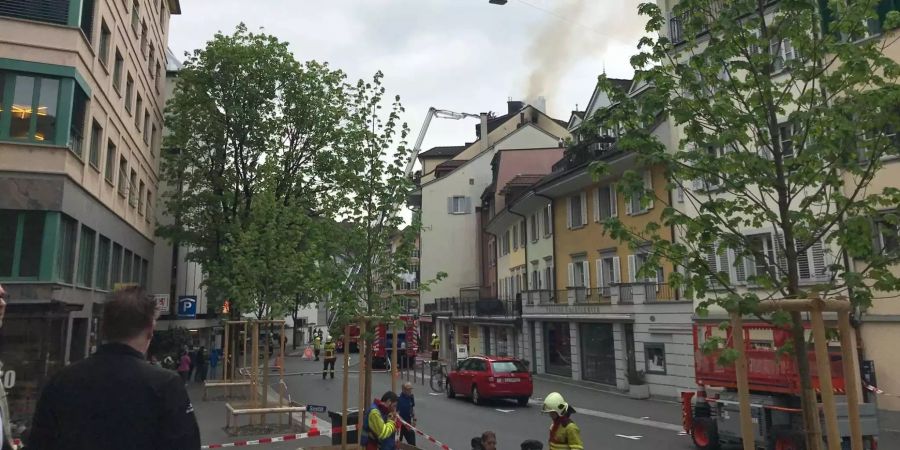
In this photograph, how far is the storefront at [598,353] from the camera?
2608cm

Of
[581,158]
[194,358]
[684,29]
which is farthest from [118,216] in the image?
[684,29]

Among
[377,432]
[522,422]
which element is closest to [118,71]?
[522,422]

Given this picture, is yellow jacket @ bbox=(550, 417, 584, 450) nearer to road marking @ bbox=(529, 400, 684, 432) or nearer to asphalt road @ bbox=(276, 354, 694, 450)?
asphalt road @ bbox=(276, 354, 694, 450)

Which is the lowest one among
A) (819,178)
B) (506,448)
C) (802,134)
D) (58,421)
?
(506,448)

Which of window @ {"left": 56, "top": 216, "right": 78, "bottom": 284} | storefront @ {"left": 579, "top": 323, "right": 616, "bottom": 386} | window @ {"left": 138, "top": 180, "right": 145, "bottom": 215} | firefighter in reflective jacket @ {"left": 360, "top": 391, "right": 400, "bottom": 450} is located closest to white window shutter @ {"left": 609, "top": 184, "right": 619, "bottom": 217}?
storefront @ {"left": 579, "top": 323, "right": 616, "bottom": 386}

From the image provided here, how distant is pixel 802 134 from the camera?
5.29 metres

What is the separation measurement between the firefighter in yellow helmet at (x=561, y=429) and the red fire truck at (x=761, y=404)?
4.22 metres

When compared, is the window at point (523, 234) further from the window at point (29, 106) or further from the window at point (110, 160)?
the window at point (29, 106)

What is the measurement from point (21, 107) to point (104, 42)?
5287mm

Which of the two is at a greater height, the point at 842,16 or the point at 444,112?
the point at 444,112

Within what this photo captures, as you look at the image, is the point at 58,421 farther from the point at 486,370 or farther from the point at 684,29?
the point at 486,370

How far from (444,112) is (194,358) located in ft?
146

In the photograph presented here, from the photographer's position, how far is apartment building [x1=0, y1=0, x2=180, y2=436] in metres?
15.1

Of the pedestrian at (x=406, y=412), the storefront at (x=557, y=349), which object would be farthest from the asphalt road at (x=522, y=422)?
the storefront at (x=557, y=349)
